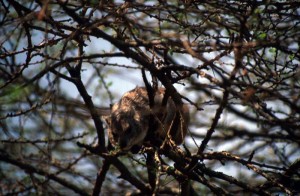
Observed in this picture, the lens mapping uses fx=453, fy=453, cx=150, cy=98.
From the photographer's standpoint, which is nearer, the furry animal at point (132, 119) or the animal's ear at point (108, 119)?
the furry animal at point (132, 119)

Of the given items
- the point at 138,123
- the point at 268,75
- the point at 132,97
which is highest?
the point at 132,97

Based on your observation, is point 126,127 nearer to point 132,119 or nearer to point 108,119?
point 132,119

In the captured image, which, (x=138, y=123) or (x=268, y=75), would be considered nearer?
(x=268, y=75)

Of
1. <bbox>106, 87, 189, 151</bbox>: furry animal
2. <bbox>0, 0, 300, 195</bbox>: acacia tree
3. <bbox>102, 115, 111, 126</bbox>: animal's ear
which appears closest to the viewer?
<bbox>0, 0, 300, 195</bbox>: acacia tree

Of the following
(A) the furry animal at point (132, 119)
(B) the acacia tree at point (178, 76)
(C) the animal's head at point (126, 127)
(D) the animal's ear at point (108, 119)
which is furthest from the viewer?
(D) the animal's ear at point (108, 119)

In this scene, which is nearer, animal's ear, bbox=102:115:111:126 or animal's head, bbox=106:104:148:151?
animal's head, bbox=106:104:148:151

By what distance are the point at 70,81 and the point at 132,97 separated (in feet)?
→ 6.13

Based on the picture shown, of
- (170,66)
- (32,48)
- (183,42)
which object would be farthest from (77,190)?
(183,42)

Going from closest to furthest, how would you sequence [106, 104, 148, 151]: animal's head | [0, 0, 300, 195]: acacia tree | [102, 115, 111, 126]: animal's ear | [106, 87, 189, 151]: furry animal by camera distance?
[0, 0, 300, 195]: acacia tree → [106, 87, 189, 151]: furry animal → [106, 104, 148, 151]: animal's head → [102, 115, 111, 126]: animal's ear

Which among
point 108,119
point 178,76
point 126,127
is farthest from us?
point 108,119

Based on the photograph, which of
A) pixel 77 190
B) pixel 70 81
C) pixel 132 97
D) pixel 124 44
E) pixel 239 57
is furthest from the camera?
pixel 132 97

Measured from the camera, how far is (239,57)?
252 cm

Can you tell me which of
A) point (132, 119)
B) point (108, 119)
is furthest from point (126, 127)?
point (108, 119)

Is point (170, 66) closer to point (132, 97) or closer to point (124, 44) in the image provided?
point (124, 44)
